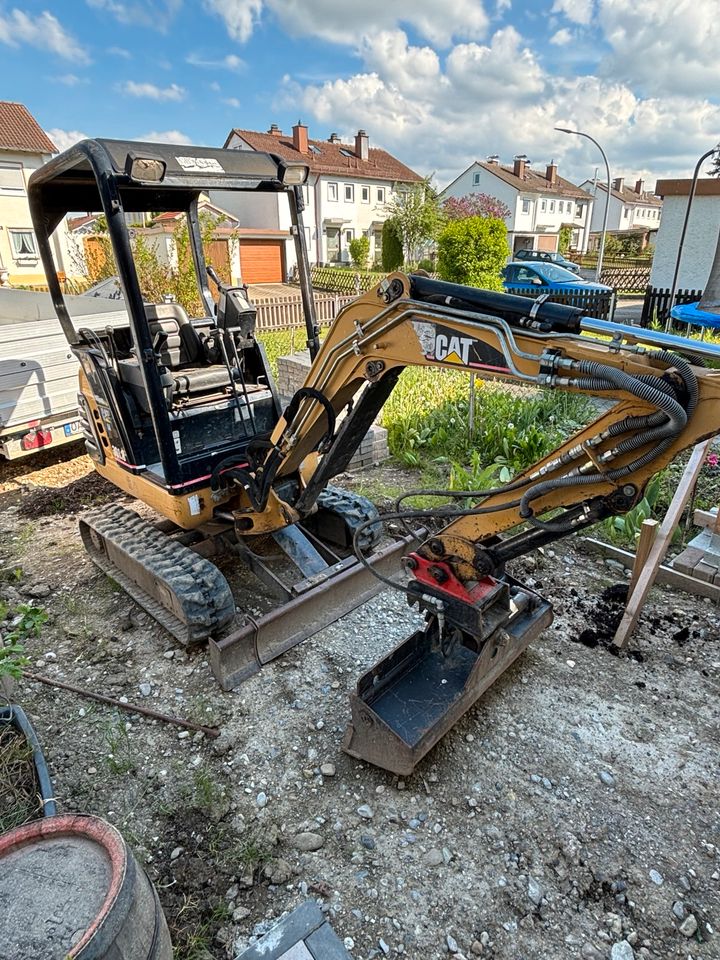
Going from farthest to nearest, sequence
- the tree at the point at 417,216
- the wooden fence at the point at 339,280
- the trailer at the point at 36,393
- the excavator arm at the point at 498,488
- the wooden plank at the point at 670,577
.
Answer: the tree at the point at 417,216 → the wooden fence at the point at 339,280 → the trailer at the point at 36,393 → the wooden plank at the point at 670,577 → the excavator arm at the point at 498,488

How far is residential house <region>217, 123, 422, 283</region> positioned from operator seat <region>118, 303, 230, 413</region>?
26.9 metres

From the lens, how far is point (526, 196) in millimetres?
45375

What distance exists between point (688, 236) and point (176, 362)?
1794 centimetres

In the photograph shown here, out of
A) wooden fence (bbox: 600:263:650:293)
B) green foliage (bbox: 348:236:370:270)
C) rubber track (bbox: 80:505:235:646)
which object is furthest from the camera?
green foliage (bbox: 348:236:370:270)

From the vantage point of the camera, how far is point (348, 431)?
3619 millimetres

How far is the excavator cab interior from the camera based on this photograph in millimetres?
3561

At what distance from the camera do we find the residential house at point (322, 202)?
102 feet

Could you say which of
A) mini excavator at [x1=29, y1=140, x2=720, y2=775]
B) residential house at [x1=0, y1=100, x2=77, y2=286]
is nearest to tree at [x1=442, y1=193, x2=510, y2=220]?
residential house at [x1=0, y1=100, x2=77, y2=286]

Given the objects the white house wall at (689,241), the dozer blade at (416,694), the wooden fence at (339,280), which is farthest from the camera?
the wooden fence at (339,280)

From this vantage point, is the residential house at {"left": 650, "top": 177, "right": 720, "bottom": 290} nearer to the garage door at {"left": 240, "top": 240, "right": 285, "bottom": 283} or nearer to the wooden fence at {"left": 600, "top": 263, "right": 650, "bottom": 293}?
the wooden fence at {"left": 600, "top": 263, "right": 650, "bottom": 293}

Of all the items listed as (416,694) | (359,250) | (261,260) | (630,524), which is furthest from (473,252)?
(359,250)

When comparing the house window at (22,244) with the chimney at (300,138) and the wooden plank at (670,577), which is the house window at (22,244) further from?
the wooden plank at (670,577)

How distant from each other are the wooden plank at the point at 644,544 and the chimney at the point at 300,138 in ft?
129

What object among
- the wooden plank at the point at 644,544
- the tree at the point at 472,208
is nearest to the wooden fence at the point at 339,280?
the tree at the point at 472,208
